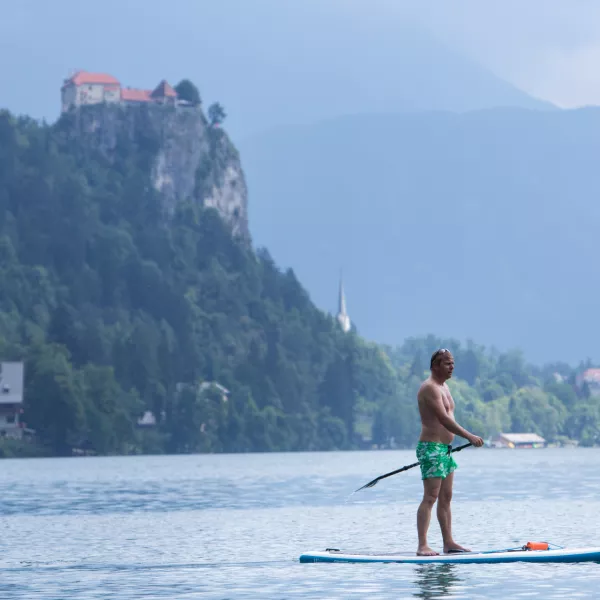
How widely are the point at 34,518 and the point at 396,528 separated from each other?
11127mm

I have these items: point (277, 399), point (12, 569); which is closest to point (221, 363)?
point (277, 399)

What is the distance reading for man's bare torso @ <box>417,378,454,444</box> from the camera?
2483 centimetres

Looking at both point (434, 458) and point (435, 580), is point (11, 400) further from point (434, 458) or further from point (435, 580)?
Result: point (435, 580)

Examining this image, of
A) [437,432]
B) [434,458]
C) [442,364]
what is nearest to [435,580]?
[434,458]

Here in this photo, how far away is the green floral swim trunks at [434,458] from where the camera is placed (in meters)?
25.0

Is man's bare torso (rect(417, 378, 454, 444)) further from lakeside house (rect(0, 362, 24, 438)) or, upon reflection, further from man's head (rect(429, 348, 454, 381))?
lakeside house (rect(0, 362, 24, 438))

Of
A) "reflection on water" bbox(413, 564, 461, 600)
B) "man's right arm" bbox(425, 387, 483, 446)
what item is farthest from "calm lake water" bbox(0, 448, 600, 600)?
"man's right arm" bbox(425, 387, 483, 446)

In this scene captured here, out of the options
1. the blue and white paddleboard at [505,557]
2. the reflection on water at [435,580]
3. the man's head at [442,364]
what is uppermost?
the man's head at [442,364]

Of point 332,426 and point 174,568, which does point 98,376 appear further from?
point 174,568

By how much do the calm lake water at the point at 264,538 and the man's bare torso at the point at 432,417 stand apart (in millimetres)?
1941

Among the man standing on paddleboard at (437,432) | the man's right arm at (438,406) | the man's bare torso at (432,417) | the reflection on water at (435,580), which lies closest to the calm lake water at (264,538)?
the reflection on water at (435,580)

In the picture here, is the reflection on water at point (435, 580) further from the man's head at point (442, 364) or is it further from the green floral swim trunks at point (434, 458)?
the man's head at point (442, 364)

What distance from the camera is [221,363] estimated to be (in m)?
199

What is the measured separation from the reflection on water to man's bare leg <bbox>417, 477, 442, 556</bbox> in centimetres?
31
